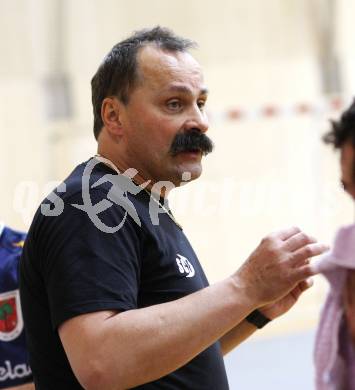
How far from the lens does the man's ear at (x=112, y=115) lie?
93.4 inches

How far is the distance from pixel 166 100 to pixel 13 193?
5032mm

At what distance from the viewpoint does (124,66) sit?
2.39 meters

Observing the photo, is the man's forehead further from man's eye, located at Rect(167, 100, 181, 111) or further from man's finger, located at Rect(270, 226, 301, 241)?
man's finger, located at Rect(270, 226, 301, 241)

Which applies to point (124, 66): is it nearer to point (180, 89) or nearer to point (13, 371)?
point (180, 89)

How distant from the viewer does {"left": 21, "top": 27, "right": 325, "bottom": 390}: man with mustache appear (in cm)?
188

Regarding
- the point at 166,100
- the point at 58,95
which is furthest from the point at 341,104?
the point at 166,100

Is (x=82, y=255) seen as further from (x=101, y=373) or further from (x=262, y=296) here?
(x=262, y=296)

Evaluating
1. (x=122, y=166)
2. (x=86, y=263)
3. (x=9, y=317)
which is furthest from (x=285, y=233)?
(x=9, y=317)

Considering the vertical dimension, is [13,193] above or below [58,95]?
below

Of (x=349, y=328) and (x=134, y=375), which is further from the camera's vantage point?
(x=134, y=375)

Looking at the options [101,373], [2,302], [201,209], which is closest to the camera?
[101,373]

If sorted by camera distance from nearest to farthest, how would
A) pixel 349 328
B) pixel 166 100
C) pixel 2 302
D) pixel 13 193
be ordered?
1. pixel 349 328
2. pixel 166 100
3. pixel 2 302
4. pixel 13 193

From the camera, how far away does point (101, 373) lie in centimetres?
186

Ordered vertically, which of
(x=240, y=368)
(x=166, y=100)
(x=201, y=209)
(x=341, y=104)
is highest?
(x=166, y=100)
